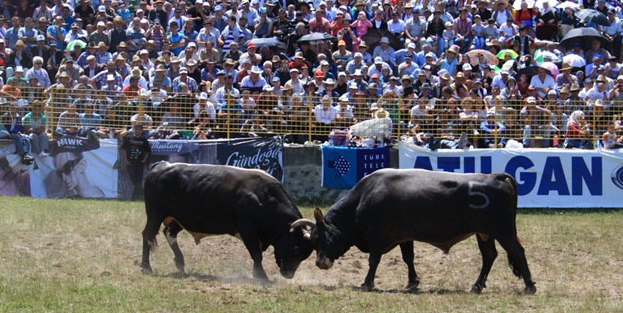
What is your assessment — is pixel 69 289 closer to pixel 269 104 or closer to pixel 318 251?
pixel 318 251

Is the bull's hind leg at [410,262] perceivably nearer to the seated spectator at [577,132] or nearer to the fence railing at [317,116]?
the fence railing at [317,116]

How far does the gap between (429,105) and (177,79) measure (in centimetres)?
552

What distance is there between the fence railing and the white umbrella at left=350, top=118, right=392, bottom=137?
0.02m

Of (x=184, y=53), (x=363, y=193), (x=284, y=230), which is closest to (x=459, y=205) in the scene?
(x=363, y=193)

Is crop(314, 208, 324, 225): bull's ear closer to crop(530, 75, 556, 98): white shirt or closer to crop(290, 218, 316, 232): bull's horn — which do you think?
crop(290, 218, 316, 232): bull's horn

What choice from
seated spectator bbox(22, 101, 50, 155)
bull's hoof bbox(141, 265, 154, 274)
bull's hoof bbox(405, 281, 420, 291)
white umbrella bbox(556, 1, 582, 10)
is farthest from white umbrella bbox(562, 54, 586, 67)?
bull's hoof bbox(141, 265, 154, 274)

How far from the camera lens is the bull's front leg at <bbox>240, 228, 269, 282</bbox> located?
15.7 metres

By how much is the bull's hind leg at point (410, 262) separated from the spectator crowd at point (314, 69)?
7321mm

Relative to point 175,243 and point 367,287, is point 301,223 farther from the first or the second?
point 175,243

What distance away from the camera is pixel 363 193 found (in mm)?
15570

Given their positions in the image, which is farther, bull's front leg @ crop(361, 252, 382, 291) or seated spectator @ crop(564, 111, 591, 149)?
seated spectator @ crop(564, 111, 591, 149)

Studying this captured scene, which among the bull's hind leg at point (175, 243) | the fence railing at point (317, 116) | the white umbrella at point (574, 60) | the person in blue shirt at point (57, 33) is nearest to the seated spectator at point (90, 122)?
the fence railing at point (317, 116)

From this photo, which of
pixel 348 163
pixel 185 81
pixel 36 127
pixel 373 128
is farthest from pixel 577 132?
pixel 36 127

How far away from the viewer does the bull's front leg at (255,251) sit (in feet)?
51.5
